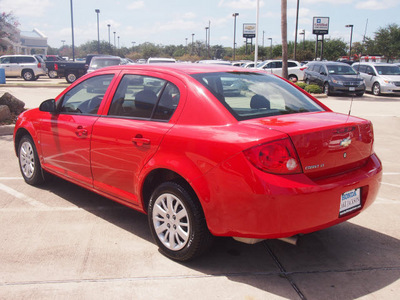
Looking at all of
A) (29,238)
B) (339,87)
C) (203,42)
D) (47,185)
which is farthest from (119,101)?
(203,42)

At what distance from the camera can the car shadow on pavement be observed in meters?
3.29

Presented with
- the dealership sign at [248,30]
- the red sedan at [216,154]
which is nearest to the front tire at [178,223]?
the red sedan at [216,154]

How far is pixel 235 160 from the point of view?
3.10m

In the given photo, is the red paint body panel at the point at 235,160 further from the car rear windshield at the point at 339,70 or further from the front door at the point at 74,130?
the car rear windshield at the point at 339,70

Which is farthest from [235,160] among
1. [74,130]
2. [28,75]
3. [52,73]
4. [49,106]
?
[52,73]

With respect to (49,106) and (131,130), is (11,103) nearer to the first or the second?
(49,106)

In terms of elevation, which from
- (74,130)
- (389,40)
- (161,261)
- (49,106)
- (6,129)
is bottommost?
(161,261)

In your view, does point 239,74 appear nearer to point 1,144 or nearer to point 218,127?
point 218,127

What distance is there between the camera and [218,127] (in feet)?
11.0

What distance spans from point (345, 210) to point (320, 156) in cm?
53

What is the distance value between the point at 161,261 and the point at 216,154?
1172 millimetres

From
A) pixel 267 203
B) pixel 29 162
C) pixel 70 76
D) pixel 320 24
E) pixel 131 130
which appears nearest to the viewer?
pixel 267 203

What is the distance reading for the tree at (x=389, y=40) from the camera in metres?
49.3

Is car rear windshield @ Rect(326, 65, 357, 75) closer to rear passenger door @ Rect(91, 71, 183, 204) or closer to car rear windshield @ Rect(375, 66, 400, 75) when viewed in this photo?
car rear windshield @ Rect(375, 66, 400, 75)
